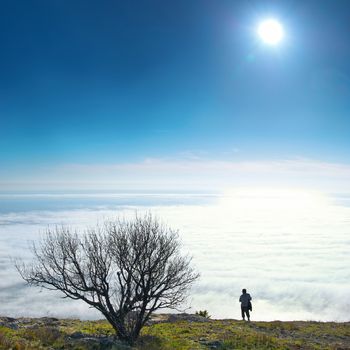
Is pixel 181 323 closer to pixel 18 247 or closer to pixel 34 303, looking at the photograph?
pixel 34 303

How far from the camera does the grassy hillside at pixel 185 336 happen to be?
16.7 metres

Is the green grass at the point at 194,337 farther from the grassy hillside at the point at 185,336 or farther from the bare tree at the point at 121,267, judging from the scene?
the bare tree at the point at 121,267

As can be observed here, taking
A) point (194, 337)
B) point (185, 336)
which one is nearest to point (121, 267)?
point (185, 336)

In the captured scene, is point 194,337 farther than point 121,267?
Yes

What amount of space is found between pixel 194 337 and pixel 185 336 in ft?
1.92

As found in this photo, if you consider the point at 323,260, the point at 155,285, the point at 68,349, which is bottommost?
the point at 68,349

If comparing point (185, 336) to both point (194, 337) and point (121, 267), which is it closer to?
point (194, 337)

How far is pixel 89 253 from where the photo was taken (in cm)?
1883

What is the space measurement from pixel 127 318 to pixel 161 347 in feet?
9.92

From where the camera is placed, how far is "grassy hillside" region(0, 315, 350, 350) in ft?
54.9

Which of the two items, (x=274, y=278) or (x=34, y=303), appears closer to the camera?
(x=34, y=303)

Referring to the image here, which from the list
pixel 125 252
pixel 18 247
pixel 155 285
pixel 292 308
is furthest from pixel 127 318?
pixel 18 247

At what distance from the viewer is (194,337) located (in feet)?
70.6

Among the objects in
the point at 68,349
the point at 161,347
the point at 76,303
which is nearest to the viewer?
the point at 68,349
